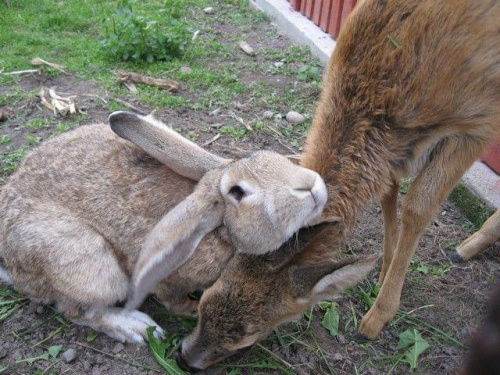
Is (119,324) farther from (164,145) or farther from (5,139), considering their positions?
(5,139)

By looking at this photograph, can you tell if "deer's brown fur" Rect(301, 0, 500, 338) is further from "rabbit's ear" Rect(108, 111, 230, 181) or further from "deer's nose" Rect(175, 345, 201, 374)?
"deer's nose" Rect(175, 345, 201, 374)

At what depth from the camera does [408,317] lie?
12.4 ft

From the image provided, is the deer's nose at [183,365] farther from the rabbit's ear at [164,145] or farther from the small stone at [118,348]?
the rabbit's ear at [164,145]

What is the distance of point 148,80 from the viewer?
6195 mm

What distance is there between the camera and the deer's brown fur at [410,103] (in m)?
3.12

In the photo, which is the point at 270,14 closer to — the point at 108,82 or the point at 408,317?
the point at 108,82

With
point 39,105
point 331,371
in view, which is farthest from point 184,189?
point 39,105

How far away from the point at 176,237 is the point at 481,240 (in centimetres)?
262

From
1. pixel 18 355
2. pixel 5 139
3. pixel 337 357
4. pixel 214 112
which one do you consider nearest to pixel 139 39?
pixel 214 112

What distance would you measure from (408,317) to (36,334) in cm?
261

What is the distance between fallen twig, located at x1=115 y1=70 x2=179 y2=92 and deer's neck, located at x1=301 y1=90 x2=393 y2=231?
3.24 m

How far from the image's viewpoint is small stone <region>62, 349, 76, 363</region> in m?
3.33

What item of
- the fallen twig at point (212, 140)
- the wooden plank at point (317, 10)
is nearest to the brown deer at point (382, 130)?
the fallen twig at point (212, 140)

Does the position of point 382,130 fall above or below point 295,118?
above
